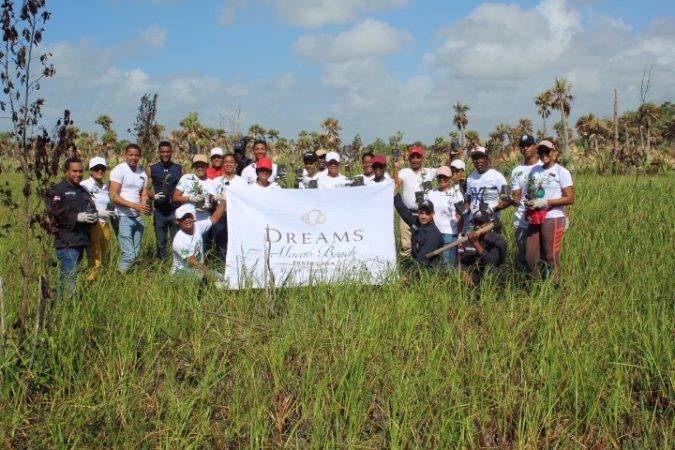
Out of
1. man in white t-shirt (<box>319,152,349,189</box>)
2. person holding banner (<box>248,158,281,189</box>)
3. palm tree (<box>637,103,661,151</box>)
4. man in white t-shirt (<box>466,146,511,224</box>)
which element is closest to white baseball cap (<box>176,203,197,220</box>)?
person holding banner (<box>248,158,281,189</box>)

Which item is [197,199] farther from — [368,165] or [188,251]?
[368,165]

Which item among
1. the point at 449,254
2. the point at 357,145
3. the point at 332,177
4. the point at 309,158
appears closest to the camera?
the point at 449,254

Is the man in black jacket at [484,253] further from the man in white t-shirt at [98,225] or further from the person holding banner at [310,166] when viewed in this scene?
the man in white t-shirt at [98,225]

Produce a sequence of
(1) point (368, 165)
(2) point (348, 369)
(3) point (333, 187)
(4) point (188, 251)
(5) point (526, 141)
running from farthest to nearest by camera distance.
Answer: (1) point (368, 165) < (3) point (333, 187) < (5) point (526, 141) < (4) point (188, 251) < (2) point (348, 369)

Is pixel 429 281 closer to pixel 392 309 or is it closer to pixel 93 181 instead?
pixel 392 309

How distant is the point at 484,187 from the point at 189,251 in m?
3.25

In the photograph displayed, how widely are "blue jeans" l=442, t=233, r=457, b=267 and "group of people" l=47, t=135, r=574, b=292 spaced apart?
0.01 m

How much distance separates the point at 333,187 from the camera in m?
7.68

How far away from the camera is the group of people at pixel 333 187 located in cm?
658

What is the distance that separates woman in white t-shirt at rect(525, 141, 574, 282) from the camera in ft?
21.7

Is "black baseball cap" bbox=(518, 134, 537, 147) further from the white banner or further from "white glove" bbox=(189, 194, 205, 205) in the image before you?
"white glove" bbox=(189, 194, 205, 205)

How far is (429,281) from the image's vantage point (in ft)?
20.7

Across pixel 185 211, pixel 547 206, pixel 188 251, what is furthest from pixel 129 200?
pixel 547 206

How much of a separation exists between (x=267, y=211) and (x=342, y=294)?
148cm
